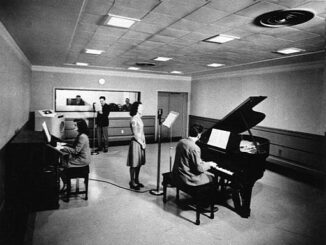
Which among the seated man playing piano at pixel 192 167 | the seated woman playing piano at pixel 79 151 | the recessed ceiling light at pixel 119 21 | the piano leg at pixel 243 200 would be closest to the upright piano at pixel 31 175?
the seated woman playing piano at pixel 79 151

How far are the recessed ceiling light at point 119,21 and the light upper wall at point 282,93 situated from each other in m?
4.02

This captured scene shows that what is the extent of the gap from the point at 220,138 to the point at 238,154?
0.36 meters

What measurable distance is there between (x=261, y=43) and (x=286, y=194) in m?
3.03

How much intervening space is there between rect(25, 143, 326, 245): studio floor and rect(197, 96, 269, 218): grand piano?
1.46 feet

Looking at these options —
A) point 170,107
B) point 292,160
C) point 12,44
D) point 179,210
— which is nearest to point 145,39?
point 12,44

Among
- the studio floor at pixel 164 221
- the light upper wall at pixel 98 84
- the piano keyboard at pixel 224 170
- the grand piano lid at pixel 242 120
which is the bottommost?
the studio floor at pixel 164 221

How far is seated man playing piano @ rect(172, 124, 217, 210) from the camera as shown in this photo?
3520 mm

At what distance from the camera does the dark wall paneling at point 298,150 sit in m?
6.04

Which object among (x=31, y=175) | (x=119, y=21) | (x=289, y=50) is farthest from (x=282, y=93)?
(x=31, y=175)

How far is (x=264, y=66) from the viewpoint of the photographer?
7.30 m

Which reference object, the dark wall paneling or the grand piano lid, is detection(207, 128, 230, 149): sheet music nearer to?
the grand piano lid

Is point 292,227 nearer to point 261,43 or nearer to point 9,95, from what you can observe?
point 261,43

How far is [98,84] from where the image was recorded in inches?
368

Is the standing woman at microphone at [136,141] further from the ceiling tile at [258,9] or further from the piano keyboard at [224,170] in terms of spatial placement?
the ceiling tile at [258,9]
